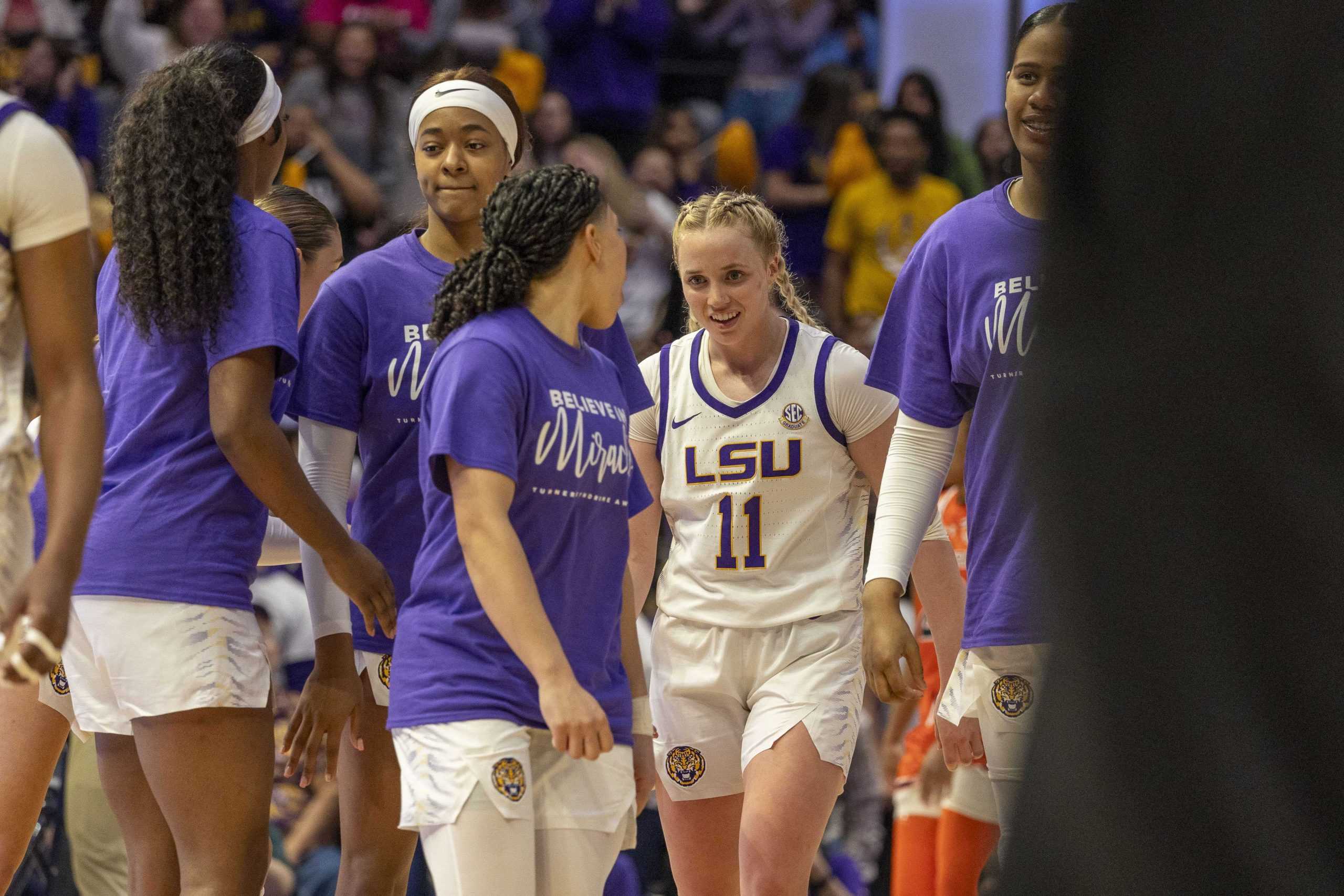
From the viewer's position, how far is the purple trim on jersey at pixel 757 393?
13.3 ft

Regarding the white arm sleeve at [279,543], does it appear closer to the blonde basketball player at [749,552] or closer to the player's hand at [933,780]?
the blonde basketball player at [749,552]

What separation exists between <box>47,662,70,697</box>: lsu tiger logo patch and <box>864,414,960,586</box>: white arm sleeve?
1.78 m

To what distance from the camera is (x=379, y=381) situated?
141 inches

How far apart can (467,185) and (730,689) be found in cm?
138

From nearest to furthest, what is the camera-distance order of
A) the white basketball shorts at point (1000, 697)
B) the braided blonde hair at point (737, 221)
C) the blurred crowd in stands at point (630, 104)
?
the white basketball shorts at point (1000, 697)
the braided blonde hair at point (737, 221)
the blurred crowd in stands at point (630, 104)

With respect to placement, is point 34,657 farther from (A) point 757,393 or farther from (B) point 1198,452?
(A) point 757,393

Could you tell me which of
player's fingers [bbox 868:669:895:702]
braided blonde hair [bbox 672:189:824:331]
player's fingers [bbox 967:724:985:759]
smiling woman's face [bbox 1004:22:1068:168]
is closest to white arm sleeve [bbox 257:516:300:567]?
braided blonde hair [bbox 672:189:824:331]

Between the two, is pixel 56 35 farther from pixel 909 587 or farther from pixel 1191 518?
pixel 1191 518

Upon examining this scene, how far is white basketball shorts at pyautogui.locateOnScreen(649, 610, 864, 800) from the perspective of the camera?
12.8ft

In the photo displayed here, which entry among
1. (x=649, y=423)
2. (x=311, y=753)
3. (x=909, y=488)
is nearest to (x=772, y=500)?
(x=649, y=423)

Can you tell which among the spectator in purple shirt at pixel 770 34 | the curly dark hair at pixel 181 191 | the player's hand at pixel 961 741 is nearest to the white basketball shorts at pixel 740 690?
the player's hand at pixel 961 741

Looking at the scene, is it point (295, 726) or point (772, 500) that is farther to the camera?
point (772, 500)

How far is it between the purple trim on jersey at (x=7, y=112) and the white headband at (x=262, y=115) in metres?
0.87

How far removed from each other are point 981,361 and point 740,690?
3.60 feet
